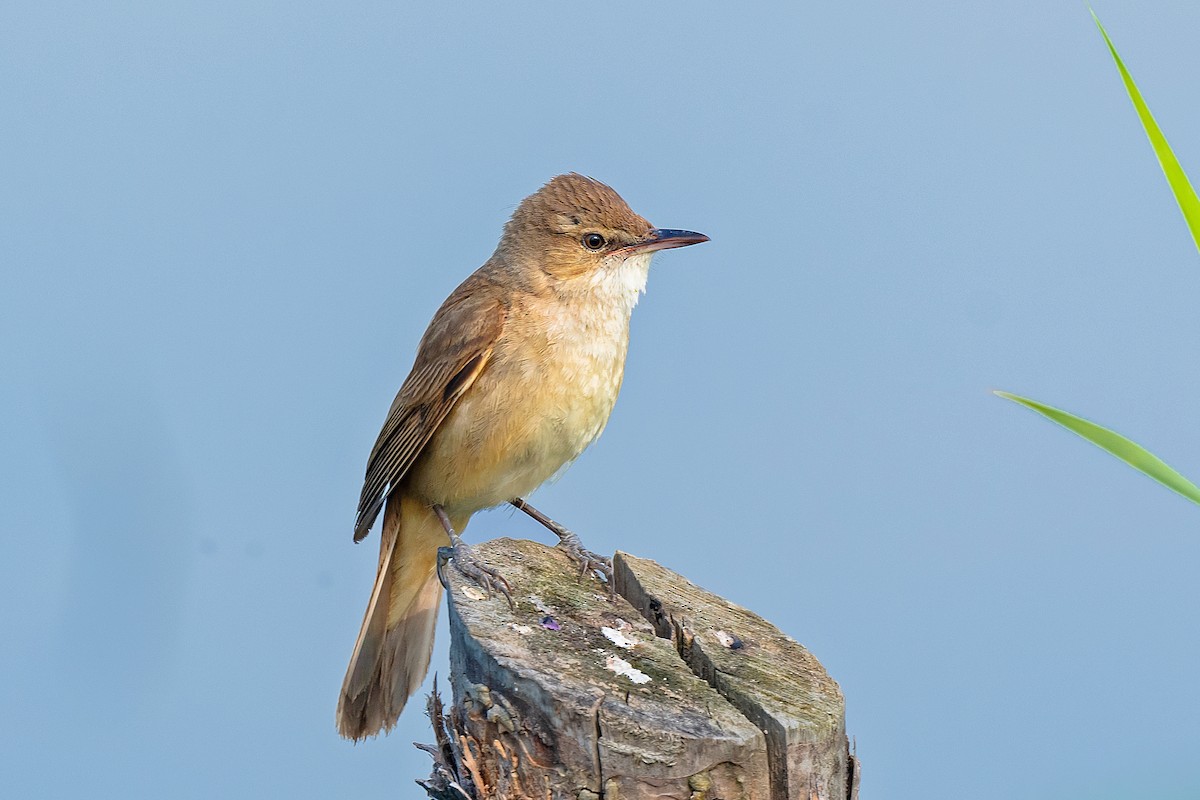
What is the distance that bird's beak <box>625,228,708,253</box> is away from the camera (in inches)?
180

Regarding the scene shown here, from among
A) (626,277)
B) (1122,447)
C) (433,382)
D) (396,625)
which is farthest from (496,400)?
(1122,447)

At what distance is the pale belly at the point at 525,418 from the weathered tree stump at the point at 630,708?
105 cm

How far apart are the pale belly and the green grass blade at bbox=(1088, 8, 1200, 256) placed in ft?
7.26

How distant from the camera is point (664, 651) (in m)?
3.08

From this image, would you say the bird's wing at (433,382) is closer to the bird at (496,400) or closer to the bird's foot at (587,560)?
the bird at (496,400)

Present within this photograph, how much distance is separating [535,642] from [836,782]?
75 centimetres

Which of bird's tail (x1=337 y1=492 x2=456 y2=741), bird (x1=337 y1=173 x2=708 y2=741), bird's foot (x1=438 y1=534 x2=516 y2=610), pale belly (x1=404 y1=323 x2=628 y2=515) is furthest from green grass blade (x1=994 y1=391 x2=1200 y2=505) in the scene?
bird's tail (x1=337 y1=492 x2=456 y2=741)

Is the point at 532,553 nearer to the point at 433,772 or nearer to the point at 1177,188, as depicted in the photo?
the point at 433,772

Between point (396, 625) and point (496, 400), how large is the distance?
98 cm

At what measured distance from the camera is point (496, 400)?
4.36 meters

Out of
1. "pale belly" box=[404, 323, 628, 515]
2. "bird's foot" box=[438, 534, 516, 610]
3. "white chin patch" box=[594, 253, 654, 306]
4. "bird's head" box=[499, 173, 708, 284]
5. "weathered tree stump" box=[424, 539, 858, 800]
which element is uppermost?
"bird's head" box=[499, 173, 708, 284]

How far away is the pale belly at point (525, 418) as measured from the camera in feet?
14.3

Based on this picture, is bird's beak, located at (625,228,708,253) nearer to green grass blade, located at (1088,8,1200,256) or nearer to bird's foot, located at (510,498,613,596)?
bird's foot, located at (510,498,613,596)

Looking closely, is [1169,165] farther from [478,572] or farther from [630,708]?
[478,572]
